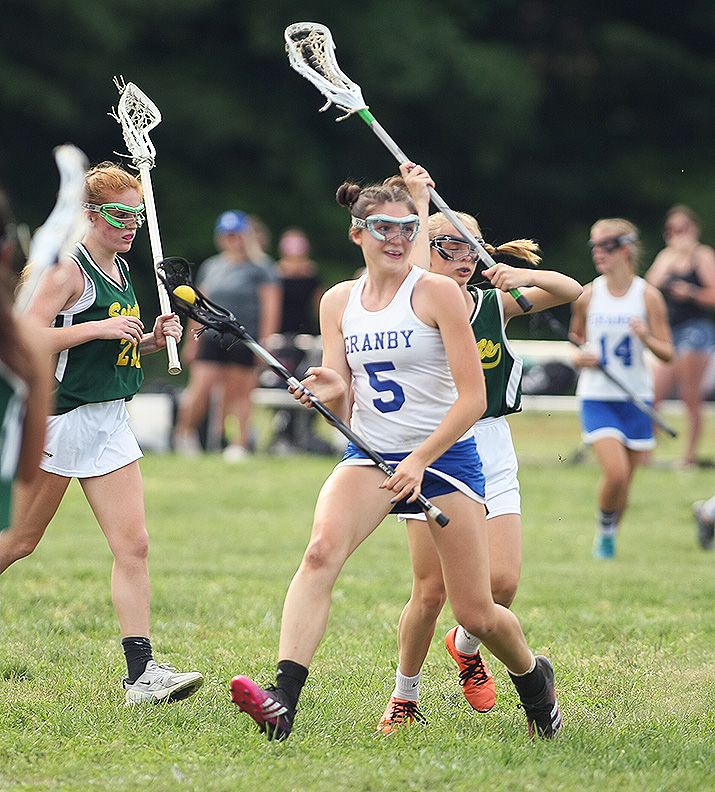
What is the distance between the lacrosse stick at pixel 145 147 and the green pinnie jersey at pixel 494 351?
1235 mm

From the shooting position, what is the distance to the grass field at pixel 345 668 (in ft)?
14.6

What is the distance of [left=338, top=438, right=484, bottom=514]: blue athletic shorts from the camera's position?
4781 mm

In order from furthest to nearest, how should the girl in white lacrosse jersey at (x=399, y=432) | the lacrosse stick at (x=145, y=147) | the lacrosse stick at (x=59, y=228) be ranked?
the lacrosse stick at (x=145, y=147) < the girl in white lacrosse jersey at (x=399, y=432) < the lacrosse stick at (x=59, y=228)

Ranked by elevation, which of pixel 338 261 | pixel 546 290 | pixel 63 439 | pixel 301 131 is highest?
pixel 301 131

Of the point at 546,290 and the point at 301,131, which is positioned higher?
the point at 301,131

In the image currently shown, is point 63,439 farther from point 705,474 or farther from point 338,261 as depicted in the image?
point 338,261

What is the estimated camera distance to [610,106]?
30.5 meters

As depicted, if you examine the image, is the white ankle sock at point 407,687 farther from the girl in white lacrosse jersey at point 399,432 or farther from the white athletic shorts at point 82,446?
the white athletic shorts at point 82,446

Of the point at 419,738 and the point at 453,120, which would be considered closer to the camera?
the point at 419,738

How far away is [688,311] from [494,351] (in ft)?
29.1

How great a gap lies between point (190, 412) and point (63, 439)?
26.8 feet

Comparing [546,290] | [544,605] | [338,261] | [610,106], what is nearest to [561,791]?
[546,290]

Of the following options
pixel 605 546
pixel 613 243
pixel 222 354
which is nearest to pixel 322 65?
pixel 613 243

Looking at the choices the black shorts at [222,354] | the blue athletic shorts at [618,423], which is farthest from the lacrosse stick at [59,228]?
the black shorts at [222,354]
